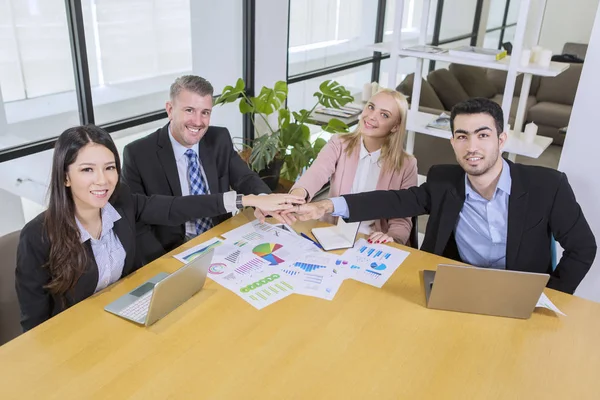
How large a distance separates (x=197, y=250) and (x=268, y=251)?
0.29 meters

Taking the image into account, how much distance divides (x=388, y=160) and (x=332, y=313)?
41.2 inches

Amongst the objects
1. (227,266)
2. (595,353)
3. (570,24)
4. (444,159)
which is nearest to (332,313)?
(227,266)

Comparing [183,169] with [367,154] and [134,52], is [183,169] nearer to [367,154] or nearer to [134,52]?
[367,154]

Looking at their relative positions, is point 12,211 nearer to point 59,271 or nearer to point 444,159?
point 59,271

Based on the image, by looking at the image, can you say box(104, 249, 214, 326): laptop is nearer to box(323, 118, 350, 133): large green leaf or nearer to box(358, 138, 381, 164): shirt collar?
box(358, 138, 381, 164): shirt collar

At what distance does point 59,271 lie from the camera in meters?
1.74

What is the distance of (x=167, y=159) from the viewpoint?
96.3 inches

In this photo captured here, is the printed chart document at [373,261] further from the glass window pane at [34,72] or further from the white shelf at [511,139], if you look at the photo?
the glass window pane at [34,72]

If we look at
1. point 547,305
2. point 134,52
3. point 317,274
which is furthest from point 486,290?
point 134,52

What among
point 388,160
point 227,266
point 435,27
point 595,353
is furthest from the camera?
point 435,27

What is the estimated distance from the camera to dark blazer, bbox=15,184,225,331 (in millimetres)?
1719

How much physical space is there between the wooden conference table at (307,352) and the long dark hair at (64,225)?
4.8 inches

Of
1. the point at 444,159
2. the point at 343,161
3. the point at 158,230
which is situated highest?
the point at 343,161

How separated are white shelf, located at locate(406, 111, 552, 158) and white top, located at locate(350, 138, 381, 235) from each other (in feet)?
3.22
